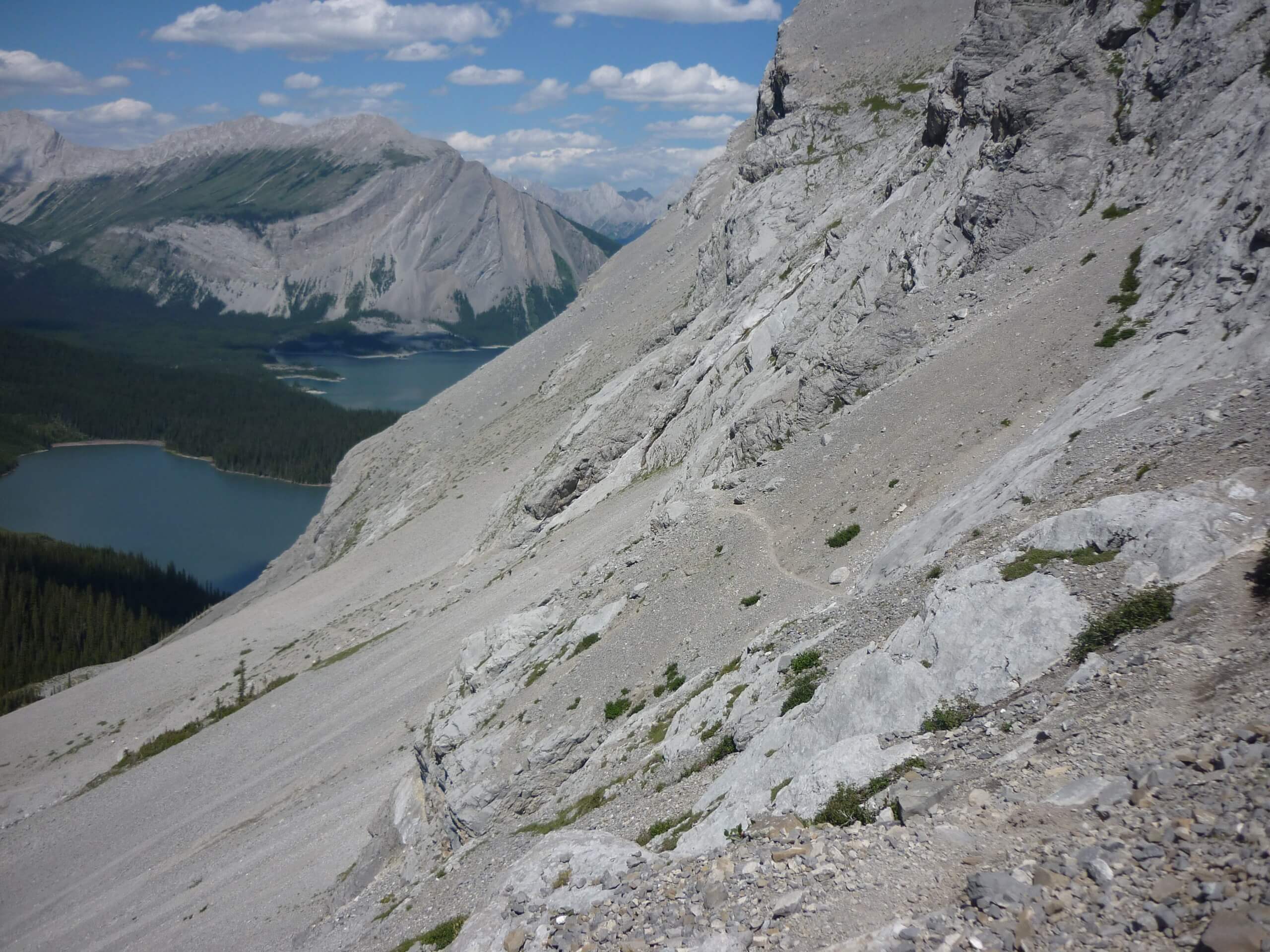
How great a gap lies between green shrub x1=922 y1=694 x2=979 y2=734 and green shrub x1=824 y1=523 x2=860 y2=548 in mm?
10314

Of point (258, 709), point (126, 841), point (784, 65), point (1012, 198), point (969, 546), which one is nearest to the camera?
point (969, 546)

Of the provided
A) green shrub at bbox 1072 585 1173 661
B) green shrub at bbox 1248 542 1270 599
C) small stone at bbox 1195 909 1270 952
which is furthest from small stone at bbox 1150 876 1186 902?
green shrub at bbox 1248 542 1270 599

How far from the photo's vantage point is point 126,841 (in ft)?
120

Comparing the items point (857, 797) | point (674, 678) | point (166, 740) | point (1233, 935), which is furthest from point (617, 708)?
point (166, 740)

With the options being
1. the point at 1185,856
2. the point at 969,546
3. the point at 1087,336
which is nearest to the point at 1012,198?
the point at 1087,336

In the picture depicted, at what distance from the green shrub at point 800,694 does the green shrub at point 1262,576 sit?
679cm

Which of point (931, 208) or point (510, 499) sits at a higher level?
point (931, 208)

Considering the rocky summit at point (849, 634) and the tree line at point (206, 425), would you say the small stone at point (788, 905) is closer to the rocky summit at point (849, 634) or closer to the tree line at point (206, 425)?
the rocky summit at point (849, 634)

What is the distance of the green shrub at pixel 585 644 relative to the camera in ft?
82.3

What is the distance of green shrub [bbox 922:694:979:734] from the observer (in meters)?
11.9

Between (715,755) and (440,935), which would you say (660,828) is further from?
(440,935)

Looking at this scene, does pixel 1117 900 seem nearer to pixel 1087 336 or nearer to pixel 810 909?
pixel 810 909

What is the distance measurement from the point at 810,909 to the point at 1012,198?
100ft

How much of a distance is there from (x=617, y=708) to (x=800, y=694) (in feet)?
25.5
